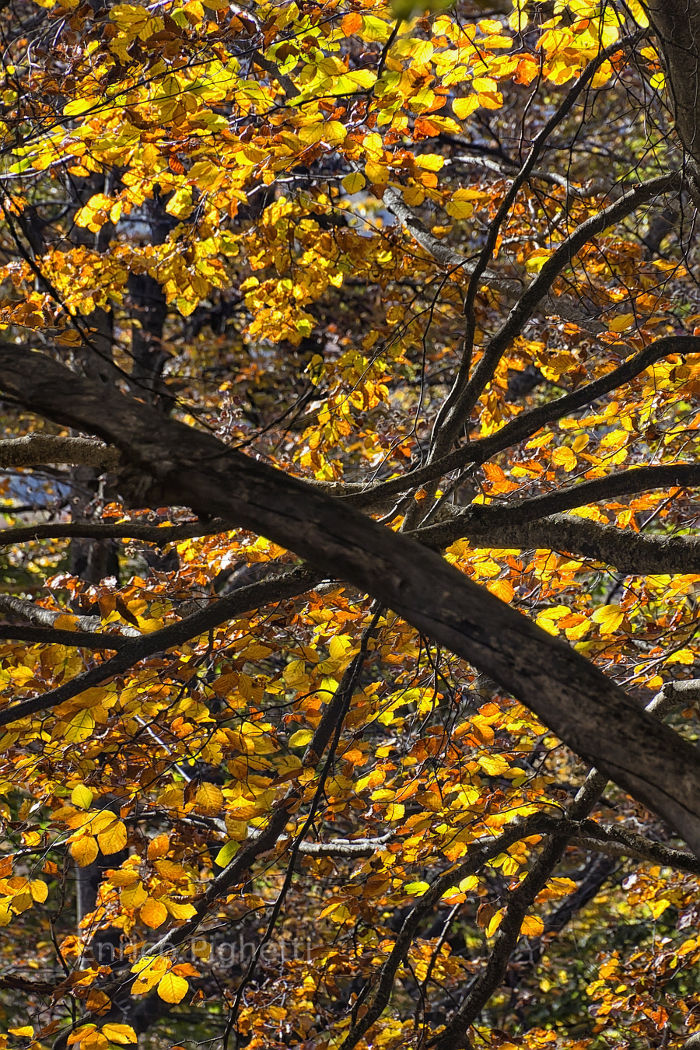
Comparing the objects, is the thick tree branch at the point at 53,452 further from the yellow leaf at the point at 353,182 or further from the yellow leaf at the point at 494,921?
the yellow leaf at the point at 494,921

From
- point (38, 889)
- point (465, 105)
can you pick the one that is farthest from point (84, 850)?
point (465, 105)

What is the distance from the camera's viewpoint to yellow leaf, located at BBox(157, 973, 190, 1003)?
2736 millimetres

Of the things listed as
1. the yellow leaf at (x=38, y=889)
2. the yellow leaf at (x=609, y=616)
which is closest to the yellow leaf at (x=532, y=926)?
the yellow leaf at (x=609, y=616)

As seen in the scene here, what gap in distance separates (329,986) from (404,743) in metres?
1.29

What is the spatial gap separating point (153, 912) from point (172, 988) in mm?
244

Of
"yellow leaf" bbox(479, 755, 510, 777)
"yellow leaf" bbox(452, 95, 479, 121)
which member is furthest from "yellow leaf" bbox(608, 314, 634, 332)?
"yellow leaf" bbox(479, 755, 510, 777)

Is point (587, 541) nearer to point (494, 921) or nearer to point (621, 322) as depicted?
point (621, 322)

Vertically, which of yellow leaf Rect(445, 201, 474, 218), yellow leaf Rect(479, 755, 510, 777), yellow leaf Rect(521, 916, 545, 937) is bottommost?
yellow leaf Rect(521, 916, 545, 937)

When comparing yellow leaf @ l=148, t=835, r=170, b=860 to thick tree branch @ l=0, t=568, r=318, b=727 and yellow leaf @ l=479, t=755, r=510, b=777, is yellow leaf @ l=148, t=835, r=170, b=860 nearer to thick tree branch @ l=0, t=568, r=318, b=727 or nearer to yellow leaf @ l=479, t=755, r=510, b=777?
thick tree branch @ l=0, t=568, r=318, b=727

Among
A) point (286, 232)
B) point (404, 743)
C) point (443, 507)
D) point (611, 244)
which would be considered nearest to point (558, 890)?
point (404, 743)

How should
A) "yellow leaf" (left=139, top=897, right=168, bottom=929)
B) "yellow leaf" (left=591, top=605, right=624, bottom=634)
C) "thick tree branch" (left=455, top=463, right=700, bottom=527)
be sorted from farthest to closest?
"yellow leaf" (left=591, top=605, right=624, bottom=634) < "yellow leaf" (left=139, top=897, right=168, bottom=929) < "thick tree branch" (left=455, top=463, right=700, bottom=527)

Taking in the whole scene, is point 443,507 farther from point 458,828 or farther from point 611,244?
point 611,244

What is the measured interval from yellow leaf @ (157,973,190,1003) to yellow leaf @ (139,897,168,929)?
0.56 ft

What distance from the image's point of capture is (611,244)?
455cm
